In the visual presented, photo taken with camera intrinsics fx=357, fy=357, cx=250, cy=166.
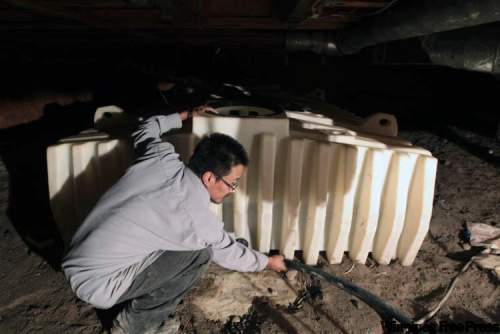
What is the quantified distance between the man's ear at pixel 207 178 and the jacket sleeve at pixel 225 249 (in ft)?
0.51

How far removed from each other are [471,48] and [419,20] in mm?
438

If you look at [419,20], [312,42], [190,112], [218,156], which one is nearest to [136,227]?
[218,156]

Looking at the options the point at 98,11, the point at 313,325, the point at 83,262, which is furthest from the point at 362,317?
the point at 98,11

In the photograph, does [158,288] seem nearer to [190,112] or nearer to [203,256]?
[203,256]

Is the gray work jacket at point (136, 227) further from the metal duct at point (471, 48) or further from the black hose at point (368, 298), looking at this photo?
the metal duct at point (471, 48)

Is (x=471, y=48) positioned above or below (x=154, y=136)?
above

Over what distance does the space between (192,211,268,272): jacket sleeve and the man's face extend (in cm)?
11

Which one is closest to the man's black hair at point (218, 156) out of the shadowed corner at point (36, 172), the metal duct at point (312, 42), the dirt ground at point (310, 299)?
the dirt ground at point (310, 299)

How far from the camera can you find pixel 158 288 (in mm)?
2021

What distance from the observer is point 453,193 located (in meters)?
4.00

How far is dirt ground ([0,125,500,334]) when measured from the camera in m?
2.26

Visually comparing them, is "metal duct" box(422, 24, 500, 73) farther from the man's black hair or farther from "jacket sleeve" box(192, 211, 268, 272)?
"jacket sleeve" box(192, 211, 268, 272)

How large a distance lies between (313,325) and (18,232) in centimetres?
257

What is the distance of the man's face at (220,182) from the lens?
1.79 m
